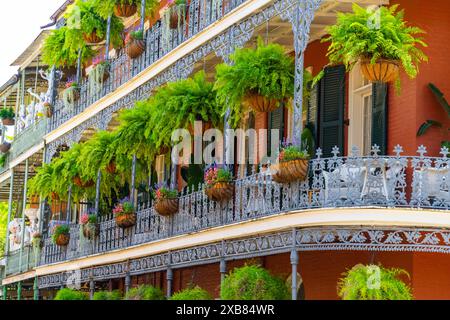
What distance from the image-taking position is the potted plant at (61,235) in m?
24.9

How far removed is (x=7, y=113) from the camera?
35969mm

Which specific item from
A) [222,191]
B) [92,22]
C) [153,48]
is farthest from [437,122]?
[92,22]

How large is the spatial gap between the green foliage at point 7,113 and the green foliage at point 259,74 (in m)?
20.4

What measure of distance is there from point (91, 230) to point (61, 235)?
2091 mm

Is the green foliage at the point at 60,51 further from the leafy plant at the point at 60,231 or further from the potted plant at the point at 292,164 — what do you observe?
the potted plant at the point at 292,164

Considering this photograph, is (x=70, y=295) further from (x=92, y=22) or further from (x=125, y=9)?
(x=92, y=22)

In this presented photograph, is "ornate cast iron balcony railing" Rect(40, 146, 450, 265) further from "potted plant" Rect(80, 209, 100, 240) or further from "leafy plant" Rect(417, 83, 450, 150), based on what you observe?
"potted plant" Rect(80, 209, 100, 240)

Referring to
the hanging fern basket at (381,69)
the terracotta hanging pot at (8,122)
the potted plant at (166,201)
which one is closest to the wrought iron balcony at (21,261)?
the terracotta hanging pot at (8,122)

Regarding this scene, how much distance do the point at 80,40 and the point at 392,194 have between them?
13.9 metres

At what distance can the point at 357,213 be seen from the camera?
14.2m

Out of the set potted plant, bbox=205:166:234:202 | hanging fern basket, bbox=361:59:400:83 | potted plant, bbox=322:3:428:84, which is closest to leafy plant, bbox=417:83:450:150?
potted plant, bbox=322:3:428:84

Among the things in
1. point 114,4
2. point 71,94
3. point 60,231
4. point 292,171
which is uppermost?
point 114,4
